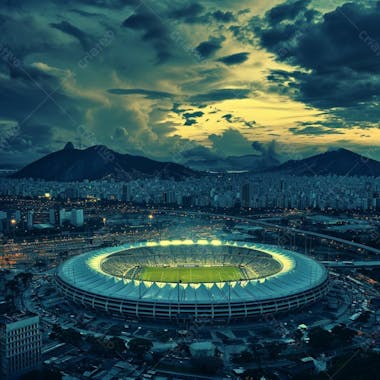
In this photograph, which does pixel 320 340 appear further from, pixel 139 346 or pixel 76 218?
pixel 76 218

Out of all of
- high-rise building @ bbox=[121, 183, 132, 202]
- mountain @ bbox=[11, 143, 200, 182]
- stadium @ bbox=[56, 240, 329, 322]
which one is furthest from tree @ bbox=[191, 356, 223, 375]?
mountain @ bbox=[11, 143, 200, 182]

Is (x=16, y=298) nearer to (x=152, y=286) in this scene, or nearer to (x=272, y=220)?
(x=152, y=286)

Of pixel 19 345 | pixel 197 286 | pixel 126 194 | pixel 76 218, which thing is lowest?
pixel 19 345

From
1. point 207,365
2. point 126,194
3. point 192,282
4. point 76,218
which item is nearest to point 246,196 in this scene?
point 126,194

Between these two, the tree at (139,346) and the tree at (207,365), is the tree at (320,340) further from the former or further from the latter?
the tree at (139,346)

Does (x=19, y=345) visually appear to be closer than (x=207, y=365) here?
Yes

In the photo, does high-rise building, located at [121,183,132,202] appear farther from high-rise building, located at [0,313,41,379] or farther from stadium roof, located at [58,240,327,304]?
high-rise building, located at [0,313,41,379]

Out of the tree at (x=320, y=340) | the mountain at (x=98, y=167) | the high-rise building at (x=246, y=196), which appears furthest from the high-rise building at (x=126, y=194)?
the tree at (x=320, y=340)

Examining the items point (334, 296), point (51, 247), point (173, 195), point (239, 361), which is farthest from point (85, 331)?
point (173, 195)
